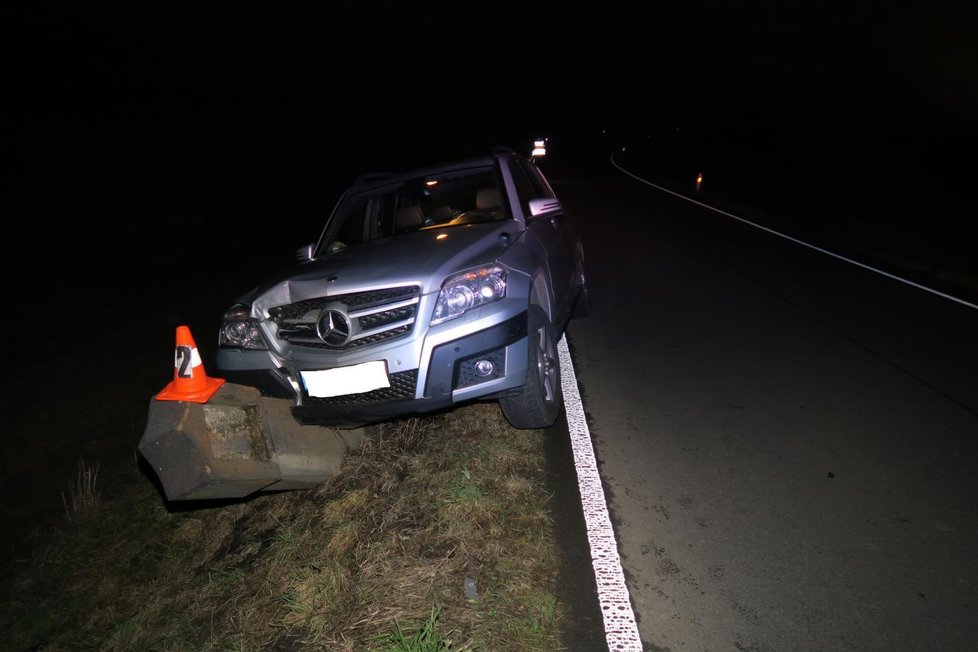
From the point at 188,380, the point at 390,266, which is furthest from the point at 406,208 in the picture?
the point at 188,380

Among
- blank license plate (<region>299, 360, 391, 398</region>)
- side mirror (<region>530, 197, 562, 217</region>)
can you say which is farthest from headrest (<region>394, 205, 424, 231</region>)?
blank license plate (<region>299, 360, 391, 398</region>)

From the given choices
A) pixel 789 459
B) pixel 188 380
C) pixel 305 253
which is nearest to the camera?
pixel 188 380

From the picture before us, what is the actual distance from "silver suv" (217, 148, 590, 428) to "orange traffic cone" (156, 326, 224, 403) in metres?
0.29

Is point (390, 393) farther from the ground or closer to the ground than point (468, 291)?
closer to the ground

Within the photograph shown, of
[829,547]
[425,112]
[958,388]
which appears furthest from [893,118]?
[425,112]

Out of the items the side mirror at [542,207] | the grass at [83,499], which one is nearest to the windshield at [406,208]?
the side mirror at [542,207]

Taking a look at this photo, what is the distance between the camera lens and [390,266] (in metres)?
3.71

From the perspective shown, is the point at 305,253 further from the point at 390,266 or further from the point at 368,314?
the point at 368,314

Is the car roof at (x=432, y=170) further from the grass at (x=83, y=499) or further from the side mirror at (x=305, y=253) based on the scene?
the grass at (x=83, y=499)

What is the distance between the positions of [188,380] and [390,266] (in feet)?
4.35

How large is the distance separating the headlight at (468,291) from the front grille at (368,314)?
0.49ft

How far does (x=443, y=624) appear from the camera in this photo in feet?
8.79

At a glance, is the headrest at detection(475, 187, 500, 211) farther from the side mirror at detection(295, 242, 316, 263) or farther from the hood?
the side mirror at detection(295, 242, 316, 263)

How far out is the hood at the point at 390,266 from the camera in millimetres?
3555
